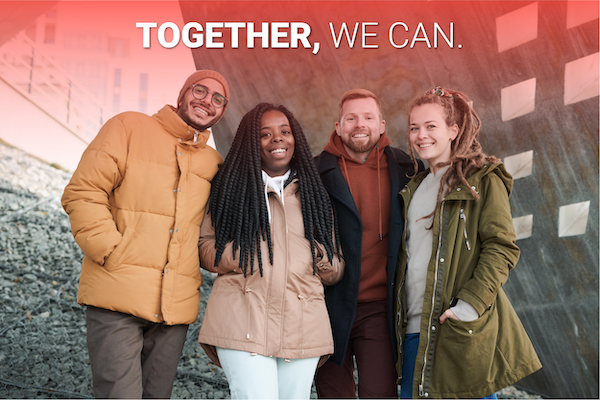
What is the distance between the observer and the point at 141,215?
7.23 ft

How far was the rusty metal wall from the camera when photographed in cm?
426

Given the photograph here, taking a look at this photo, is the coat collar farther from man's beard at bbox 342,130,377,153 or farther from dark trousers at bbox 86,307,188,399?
dark trousers at bbox 86,307,188,399

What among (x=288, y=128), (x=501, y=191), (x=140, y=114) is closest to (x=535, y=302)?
(x=501, y=191)

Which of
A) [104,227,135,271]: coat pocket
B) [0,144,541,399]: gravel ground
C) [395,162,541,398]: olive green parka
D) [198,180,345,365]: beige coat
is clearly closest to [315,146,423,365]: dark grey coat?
[198,180,345,365]: beige coat

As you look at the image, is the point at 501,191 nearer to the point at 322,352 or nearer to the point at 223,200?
the point at 322,352

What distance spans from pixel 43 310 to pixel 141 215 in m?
3.33

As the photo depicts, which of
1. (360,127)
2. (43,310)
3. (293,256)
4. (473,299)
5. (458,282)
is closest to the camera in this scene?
(473,299)

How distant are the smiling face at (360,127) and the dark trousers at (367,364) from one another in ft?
2.68

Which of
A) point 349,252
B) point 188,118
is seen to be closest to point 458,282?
point 349,252

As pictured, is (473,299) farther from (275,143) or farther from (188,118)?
(188,118)

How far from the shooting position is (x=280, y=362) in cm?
209

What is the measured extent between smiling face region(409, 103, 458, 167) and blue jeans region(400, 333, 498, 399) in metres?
0.83

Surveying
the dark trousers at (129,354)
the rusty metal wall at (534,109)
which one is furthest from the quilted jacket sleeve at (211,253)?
the rusty metal wall at (534,109)

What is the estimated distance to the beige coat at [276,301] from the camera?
204 cm
